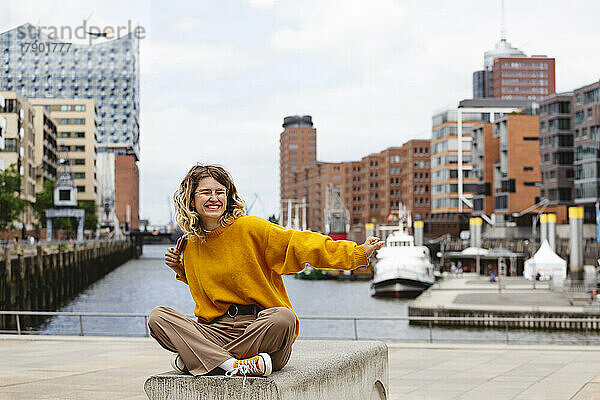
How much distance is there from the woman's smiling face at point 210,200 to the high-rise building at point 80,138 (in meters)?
170

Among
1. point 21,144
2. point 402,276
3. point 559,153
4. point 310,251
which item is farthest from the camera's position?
point 559,153

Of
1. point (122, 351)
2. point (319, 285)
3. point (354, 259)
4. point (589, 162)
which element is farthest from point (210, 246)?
point (589, 162)

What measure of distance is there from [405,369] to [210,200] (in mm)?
8474

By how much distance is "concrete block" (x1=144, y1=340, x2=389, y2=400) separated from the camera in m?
5.75

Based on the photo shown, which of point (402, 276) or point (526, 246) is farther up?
point (526, 246)

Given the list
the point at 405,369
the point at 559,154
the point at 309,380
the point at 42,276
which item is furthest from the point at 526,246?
the point at 309,380

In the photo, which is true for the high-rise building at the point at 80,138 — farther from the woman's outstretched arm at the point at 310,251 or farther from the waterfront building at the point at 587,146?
the woman's outstretched arm at the point at 310,251

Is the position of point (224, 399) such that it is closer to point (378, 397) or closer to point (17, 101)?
point (378, 397)

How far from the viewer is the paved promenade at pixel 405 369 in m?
11.5

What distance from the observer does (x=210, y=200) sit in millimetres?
6590

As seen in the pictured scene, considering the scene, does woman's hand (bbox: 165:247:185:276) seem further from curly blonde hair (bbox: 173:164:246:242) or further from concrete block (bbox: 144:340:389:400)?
concrete block (bbox: 144:340:389:400)

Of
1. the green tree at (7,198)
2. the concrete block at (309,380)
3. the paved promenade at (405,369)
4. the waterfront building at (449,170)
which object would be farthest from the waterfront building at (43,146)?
the concrete block at (309,380)

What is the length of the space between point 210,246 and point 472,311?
Answer: 43.9 meters

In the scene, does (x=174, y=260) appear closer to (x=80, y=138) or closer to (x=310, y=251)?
(x=310, y=251)
